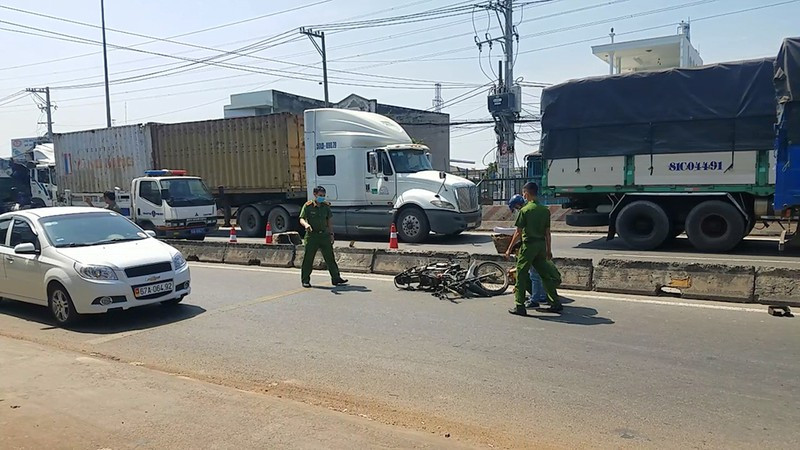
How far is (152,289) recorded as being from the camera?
7875mm

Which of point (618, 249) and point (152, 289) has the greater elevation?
point (152, 289)

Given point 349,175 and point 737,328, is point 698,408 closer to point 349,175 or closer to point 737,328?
point 737,328

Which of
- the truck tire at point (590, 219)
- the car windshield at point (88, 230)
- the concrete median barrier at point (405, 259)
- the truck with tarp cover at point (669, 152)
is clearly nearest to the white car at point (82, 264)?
the car windshield at point (88, 230)

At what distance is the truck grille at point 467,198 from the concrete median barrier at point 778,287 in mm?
8594

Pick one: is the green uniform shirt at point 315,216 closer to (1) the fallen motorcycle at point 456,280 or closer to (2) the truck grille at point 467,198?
(1) the fallen motorcycle at point 456,280

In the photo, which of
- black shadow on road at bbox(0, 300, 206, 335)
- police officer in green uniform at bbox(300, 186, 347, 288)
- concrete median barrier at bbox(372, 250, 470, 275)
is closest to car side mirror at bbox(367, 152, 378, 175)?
concrete median barrier at bbox(372, 250, 470, 275)

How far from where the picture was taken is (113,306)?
7.56 metres

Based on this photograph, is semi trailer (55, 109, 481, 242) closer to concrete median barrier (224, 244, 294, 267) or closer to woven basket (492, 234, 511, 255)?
concrete median barrier (224, 244, 294, 267)

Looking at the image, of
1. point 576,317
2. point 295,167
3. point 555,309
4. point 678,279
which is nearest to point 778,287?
point 678,279

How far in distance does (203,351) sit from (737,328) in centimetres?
577

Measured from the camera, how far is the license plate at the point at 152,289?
772cm

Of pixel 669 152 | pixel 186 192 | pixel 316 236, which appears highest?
pixel 669 152

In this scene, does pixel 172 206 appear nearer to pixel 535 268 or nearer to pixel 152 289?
pixel 152 289

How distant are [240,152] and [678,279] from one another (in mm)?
15246
